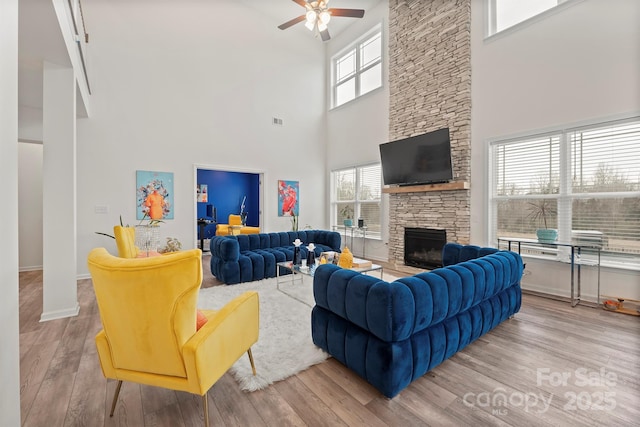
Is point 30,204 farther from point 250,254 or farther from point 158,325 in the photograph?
point 158,325

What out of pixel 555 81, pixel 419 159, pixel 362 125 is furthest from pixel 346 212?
pixel 555 81

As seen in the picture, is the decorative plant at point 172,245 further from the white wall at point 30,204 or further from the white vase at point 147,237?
the white wall at point 30,204

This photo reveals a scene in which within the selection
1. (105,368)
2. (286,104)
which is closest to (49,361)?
(105,368)

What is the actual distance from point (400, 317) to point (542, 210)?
3732 millimetres

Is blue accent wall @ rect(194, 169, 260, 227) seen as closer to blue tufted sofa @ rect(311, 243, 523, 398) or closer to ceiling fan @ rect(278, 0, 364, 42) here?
ceiling fan @ rect(278, 0, 364, 42)

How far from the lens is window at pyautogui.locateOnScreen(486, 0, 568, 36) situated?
13.4ft

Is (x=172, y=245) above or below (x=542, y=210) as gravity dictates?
below

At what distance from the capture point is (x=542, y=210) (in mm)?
4121

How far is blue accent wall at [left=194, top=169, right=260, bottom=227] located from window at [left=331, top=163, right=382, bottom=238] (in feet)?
8.81

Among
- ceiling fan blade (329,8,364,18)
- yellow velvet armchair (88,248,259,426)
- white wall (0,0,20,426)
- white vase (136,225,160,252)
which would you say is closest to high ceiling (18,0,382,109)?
white wall (0,0,20,426)

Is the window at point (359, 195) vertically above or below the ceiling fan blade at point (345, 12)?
below

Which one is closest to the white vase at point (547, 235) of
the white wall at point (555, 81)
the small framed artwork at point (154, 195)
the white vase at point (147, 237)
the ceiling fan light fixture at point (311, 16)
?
the white wall at point (555, 81)

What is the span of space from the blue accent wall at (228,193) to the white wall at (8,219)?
7765mm

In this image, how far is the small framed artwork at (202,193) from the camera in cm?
908
